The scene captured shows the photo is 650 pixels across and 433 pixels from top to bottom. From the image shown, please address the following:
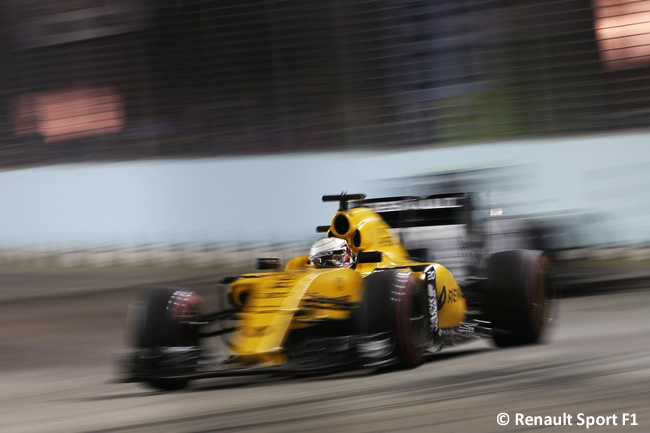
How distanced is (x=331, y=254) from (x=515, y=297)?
6.30 ft

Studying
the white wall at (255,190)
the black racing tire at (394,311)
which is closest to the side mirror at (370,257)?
the black racing tire at (394,311)

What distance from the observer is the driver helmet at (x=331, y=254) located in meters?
9.32

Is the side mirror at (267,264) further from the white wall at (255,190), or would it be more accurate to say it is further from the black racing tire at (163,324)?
the white wall at (255,190)

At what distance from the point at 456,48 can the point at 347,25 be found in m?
2.17

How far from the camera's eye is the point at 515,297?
10.2 meters

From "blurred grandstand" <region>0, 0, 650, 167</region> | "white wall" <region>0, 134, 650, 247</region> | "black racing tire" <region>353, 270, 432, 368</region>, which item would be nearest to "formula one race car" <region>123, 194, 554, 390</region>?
"black racing tire" <region>353, 270, 432, 368</region>

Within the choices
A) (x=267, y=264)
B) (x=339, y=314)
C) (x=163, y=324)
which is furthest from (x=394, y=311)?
(x=163, y=324)

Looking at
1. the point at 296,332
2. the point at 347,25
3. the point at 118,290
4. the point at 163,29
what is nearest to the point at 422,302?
the point at 296,332

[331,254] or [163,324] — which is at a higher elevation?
[331,254]

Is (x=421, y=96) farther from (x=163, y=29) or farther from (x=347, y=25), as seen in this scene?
(x=163, y=29)

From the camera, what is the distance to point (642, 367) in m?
8.44

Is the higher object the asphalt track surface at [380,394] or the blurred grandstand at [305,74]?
the blurred grandstand at [305,74]

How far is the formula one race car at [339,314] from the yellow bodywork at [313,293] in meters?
0.01

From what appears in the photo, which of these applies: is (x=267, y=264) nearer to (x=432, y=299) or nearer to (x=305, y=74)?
(x=432, y=299)
